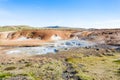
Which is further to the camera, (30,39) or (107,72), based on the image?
(30,39)

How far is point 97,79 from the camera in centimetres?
2619

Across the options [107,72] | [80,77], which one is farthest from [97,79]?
[107,72]

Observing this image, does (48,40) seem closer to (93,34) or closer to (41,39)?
(41,39)

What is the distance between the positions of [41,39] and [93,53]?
3187 cm

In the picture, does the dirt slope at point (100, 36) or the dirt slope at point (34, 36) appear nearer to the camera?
the dirt slope at point (100, 36)

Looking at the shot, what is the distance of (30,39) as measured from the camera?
81.0 meters

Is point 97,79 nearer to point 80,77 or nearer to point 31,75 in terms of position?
point 80,77

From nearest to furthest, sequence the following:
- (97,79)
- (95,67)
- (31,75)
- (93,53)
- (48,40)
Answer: (97,79) → (31,75) → (95,67) → (93,53) → (48,40)

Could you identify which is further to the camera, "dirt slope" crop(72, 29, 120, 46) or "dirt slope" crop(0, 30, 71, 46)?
"dirt slope" crop(0, 30, 71, 46)

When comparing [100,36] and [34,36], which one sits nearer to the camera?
[100,36]

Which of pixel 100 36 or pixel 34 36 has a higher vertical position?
pixel 100 36

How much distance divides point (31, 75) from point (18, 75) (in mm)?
1586

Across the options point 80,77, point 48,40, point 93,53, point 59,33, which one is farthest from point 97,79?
point 59,33

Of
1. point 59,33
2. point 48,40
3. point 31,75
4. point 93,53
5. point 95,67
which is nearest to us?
point 31,75
